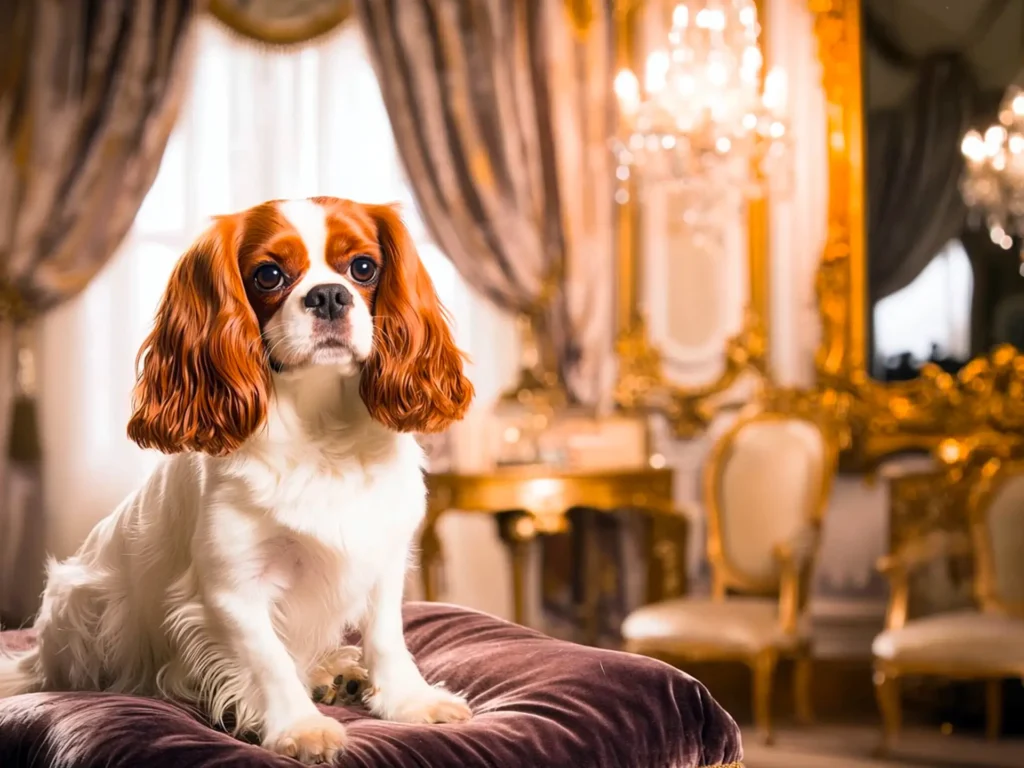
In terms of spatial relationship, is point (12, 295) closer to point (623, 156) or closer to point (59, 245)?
point (59, 245)

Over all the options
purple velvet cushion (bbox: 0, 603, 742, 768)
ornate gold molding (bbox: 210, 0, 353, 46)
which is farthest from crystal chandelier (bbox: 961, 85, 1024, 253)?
purple velvet cushion (bbox: 0, 603, 742, 768)

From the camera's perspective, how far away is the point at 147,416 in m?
1.29

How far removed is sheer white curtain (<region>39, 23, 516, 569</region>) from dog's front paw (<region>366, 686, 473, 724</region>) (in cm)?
381

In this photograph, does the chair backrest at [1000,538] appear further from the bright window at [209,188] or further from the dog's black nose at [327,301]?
the dog's black nose at [327,301]

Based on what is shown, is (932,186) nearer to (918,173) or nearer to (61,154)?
(918,173)

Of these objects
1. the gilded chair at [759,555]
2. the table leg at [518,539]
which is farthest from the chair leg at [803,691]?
the table leg at [518,539]

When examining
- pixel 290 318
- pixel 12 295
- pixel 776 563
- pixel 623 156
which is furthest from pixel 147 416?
pixel 12 295

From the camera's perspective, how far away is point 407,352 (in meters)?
1.37

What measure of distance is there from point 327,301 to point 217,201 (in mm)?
4432

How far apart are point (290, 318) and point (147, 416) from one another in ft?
0.58

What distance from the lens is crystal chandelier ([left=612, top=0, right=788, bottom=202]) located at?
4.91 meters

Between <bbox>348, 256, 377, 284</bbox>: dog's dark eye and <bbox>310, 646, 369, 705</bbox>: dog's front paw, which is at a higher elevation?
<bbox>348, 256, 377, 284</bbox>: dog's dark eye

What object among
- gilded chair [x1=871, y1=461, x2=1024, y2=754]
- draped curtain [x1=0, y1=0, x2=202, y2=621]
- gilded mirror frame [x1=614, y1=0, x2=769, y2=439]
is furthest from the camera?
gilded mirror frame [x1=614, y1=0, x2=769, y2=439]

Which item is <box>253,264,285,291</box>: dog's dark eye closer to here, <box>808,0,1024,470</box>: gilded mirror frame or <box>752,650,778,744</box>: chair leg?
<box>752,650,778,744</box>: chair leg
